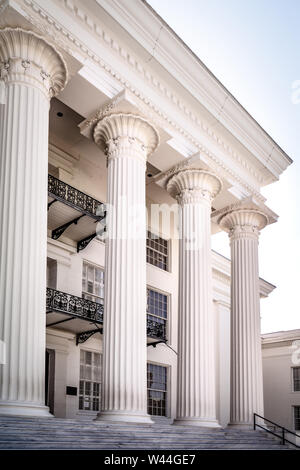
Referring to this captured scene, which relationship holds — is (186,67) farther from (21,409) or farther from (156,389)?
(156,389)

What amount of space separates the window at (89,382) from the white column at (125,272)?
5.35 metres

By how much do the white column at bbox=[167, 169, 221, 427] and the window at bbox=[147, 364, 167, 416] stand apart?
5005mm

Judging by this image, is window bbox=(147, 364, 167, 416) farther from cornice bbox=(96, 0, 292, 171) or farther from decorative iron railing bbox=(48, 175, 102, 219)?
cornice bbox=(96, 0, 292, 171)

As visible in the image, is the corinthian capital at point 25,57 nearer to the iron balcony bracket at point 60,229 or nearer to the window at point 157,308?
the iron balcony bracket at point 60,229

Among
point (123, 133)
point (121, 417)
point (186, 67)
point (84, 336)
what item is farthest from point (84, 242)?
point (121, 417)

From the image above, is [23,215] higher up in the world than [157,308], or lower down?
higher up

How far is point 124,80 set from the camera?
18344 millimetres

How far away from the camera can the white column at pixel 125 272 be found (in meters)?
16.2

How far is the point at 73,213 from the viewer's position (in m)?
20.3

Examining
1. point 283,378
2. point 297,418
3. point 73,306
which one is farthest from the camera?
point 283,378

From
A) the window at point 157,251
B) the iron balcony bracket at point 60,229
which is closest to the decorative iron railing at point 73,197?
the iron balcony bracket at point 60,229

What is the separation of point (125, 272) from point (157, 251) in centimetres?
1040
